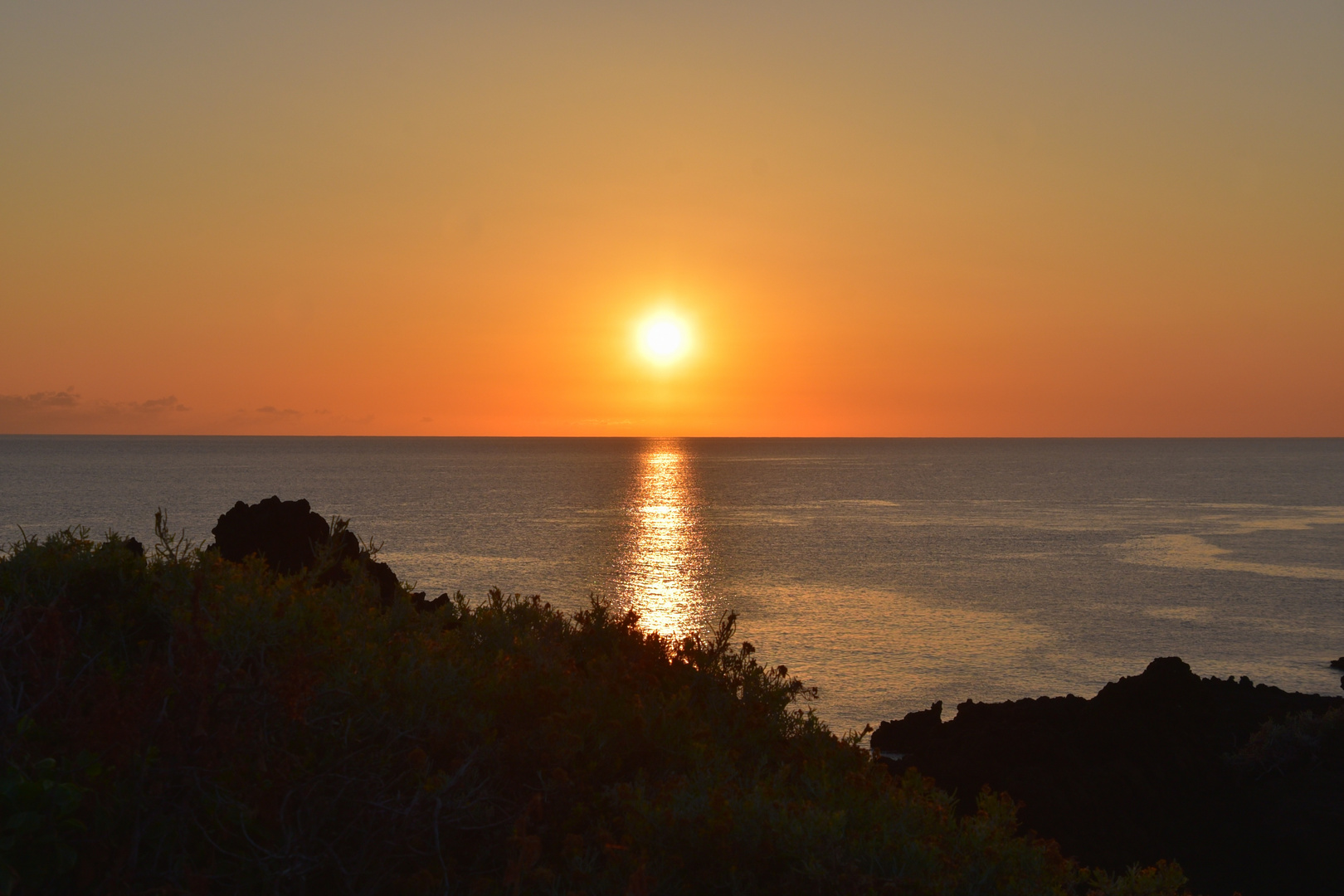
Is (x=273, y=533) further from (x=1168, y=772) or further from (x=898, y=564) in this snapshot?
(x=898, y=564)

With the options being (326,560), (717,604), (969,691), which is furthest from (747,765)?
(717,604)

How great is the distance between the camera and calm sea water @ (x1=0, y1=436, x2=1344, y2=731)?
34719mm

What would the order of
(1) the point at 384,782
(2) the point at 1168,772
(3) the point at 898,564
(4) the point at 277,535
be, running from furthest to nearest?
(3) the point at 898,564
(2) the point at 1168,772
(4) the point at 277,535
(1) the point at 384,782

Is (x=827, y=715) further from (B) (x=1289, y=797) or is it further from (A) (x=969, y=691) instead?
(B) (x=1289, y=797)

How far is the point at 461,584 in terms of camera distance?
49.6 m

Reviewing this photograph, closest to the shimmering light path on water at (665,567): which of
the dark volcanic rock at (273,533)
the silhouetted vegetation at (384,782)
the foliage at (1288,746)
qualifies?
the dark volcanic rock at (273,533)

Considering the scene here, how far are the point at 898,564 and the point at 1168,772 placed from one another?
1697 inches

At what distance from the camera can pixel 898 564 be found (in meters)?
61.3

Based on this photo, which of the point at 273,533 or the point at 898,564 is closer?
the point at 273,533

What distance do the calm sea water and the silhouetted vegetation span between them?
65.8 feet

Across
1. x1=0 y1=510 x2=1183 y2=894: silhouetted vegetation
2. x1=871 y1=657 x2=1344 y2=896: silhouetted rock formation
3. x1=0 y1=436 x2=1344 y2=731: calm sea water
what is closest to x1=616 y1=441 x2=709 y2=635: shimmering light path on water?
x1=0 y1=436 x2=1344 y2=731: calm sea water

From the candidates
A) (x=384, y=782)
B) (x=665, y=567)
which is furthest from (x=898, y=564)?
(x=384, y=782)

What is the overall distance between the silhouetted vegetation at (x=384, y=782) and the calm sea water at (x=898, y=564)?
20.1m

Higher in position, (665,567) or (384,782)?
(384,782)
